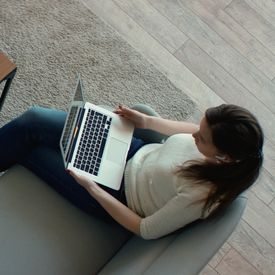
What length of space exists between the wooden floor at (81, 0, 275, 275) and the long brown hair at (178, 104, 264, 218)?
0.85 meters

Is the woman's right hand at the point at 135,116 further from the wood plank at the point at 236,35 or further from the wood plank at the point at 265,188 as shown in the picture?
the wood plank at the point at 236,35

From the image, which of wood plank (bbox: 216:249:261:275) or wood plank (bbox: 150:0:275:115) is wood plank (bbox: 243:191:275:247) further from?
wood plank (bbox: 150:0:275:115)

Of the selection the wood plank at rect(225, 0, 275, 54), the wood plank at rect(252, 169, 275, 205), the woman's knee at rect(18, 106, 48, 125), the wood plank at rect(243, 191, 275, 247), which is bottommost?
the wood plank at rect(243, 191, 275, 247)

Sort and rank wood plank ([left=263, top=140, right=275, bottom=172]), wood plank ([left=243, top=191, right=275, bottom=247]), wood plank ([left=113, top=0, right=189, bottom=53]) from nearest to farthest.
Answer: wood plank ([left=243, top=191, right=275, bottom=247]) → wood plank ([left=263, top=140, right=275, bottom=172]) → wood plank ([left=113, top=0, right=189, bottom=53])

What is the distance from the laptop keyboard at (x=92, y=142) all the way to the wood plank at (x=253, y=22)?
44.9 inches

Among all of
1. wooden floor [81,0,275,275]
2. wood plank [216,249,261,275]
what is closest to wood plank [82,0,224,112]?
wooden floor [81,0,275,275]

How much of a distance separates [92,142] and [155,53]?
838mm

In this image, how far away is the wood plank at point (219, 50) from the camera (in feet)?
7.02

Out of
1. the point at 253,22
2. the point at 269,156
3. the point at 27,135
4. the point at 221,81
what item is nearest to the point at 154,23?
the point at 221,81

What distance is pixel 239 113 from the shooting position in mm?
1063

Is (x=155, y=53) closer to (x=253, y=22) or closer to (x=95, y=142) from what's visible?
(x=253, y=22)

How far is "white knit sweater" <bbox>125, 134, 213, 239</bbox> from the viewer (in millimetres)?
1123

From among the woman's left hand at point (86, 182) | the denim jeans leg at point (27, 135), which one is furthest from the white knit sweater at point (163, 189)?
the denim jeans leg at point (27, 135)

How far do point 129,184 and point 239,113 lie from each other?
1.31 feet
